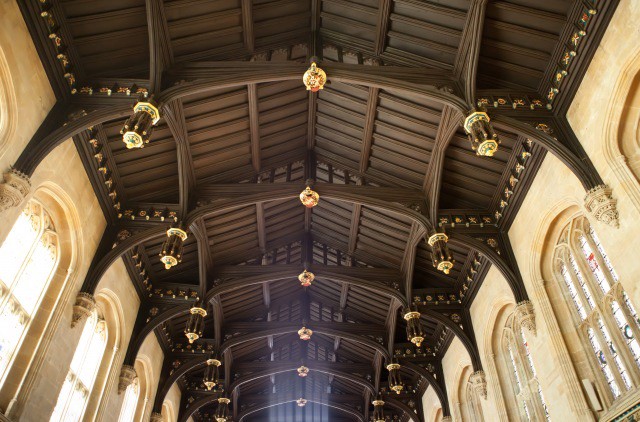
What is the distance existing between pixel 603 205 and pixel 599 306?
7.91 feet

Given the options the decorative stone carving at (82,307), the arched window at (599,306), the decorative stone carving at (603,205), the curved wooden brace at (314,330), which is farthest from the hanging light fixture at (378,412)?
the decorative stone carving at (603,205)

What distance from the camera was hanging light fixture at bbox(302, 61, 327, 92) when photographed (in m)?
12.5

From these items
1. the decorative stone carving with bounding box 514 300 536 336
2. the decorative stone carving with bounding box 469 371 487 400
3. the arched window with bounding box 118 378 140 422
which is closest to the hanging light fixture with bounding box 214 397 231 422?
the arched window with bounding box 118 378 140 422

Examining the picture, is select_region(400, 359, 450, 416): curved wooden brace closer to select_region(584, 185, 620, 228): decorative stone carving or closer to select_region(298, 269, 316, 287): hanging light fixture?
select_region(298, 269, 316, 287): hanging light fixture

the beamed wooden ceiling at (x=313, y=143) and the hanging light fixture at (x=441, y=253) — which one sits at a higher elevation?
the beamed wooden ceiling at (x=313, y=143)

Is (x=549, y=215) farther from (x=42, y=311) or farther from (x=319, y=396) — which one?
(x=319, y=396)

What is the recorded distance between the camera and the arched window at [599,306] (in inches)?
401

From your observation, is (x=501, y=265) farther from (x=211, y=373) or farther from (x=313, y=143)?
(x=211, y=373)

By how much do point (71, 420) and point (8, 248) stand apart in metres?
5.75

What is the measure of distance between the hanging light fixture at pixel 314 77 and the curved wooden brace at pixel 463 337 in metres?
9.50

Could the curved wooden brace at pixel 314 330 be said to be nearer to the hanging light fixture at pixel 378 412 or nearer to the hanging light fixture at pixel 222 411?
the hanging light fixture at pixel 222 411

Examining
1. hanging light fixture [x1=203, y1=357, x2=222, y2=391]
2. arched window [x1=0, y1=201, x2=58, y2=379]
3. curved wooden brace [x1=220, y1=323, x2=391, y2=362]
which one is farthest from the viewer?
curved wooden brace [x1=220, y1=323, x2=391, y2=362]

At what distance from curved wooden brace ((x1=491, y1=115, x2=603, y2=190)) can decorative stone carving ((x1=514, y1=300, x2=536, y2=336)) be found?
405cm

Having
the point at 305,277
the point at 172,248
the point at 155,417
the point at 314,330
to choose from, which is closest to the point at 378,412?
the point at 314,330
